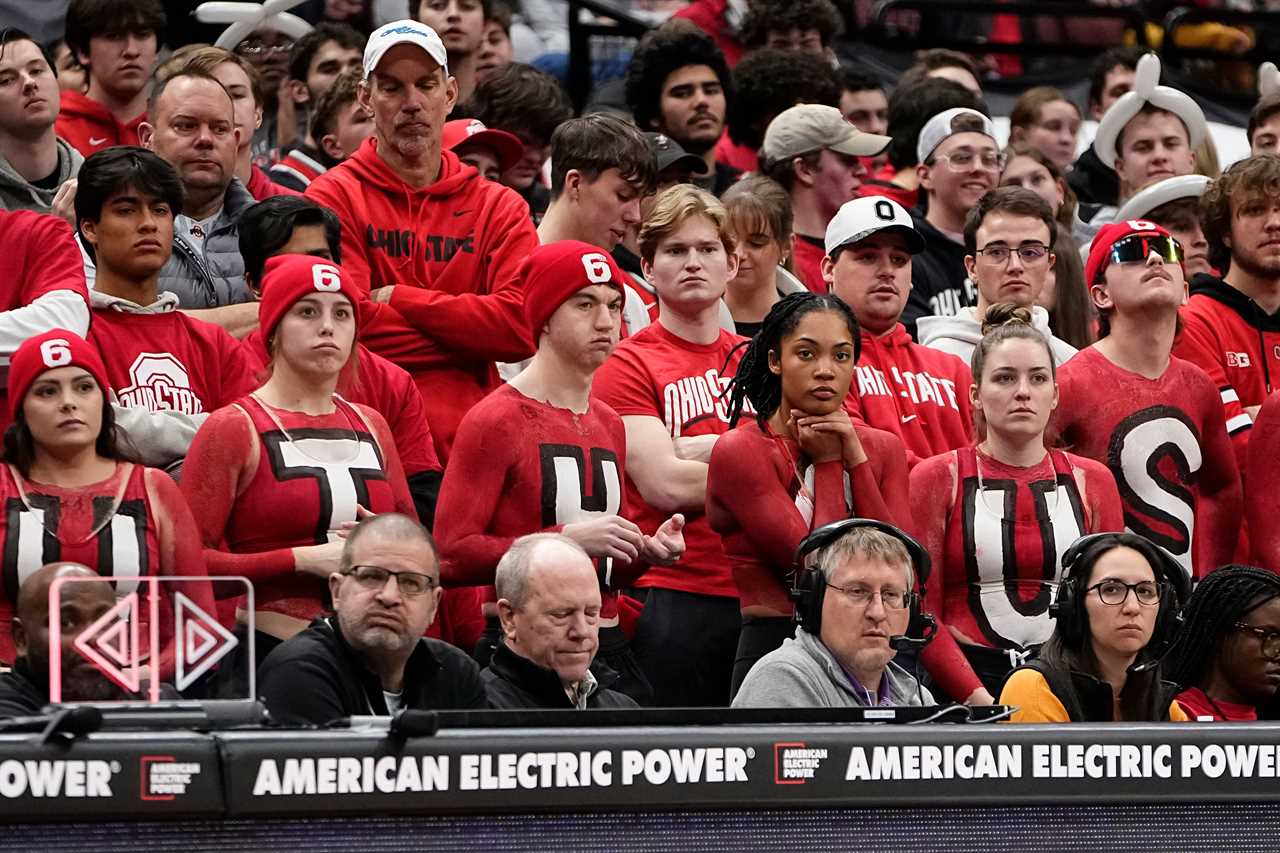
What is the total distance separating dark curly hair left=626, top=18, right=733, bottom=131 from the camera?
859 cm

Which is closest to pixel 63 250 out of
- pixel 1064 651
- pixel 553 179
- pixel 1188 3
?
pixel 553 179

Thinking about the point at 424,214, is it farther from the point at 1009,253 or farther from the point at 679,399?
the point at 1009,253

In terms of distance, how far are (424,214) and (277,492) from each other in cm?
149

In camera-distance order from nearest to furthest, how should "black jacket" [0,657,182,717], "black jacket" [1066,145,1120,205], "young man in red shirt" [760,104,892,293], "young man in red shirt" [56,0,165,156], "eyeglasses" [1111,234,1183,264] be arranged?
1. "black jacket" [0,657,182,717]
2. "eyeglasses" [1111,234,1183,264]
3. "young man in red shirt" [56,0,165,156]
4. "young man in red shirt" [760,104,892,293]
5. "black jacket" [1066,145,1120,205]

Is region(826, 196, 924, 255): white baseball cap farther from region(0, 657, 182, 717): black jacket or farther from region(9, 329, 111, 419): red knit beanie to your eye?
region(0, 657, 182, 717): black jacket

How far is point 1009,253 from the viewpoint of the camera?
7070 mm

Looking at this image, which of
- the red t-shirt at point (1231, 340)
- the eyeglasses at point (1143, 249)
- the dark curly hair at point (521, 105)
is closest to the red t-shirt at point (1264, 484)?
the red t-shirt at point (1231, 340)

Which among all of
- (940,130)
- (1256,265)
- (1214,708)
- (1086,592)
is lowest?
(1214,708)

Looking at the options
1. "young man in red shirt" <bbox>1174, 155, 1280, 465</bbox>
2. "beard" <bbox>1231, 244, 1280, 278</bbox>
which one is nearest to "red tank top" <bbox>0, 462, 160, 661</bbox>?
"young man in red shirt" <bbox>1174, 155, 1280, 465</bbox>

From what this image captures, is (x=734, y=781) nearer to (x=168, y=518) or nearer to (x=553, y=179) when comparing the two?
(x=168, y=518)

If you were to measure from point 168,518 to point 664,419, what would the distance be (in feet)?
5.58

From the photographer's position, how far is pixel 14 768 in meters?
3.72

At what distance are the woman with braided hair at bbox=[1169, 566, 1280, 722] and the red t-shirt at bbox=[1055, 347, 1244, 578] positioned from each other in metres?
0.58

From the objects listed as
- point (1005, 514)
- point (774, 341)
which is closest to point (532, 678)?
point (774, 341)
